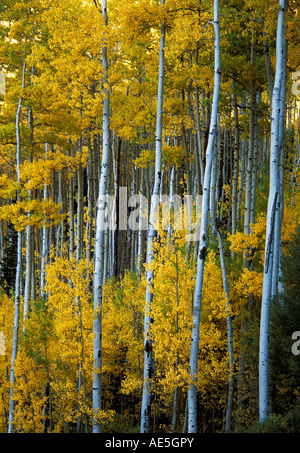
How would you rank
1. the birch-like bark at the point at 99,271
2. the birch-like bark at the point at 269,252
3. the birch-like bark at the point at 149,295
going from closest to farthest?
1. the birch-like bark at the point at 269,252
2. the birch-like bark at the point at 149,295
3. the birch-like bark at the point at 99,271

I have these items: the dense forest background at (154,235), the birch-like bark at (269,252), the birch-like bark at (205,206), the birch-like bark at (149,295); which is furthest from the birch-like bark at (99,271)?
the birch-like bark at (269,252)

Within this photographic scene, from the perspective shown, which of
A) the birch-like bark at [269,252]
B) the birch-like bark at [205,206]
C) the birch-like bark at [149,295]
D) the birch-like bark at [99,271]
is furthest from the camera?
the birch-like bark at [99,271]

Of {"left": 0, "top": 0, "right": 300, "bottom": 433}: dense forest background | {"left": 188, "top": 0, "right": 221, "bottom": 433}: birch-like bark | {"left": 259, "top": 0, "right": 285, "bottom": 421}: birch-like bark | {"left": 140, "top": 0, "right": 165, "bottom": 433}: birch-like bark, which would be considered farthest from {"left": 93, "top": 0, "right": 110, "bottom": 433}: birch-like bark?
{"left": 259, "top": 0, "right": 285, "bottom": 421}: birch-like bark

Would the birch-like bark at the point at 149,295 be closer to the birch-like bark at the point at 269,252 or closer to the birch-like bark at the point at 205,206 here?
the birch-like bark at the point at 205,206

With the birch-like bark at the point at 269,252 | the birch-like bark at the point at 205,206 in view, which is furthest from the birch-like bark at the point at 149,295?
the birch-like bark at the point at 269,252

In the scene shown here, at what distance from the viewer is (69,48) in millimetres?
9750

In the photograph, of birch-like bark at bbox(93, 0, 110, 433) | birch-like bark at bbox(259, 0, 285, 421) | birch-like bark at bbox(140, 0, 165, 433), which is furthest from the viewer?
birch-like bark at bbox(93, 0, 110, 433)

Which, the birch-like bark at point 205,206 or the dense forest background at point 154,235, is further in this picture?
the dense forest background at point 154,235

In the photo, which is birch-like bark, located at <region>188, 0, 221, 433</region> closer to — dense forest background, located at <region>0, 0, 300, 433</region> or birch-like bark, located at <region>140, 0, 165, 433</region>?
dense forest background, located at <region>0, 0, 300, 433</region>

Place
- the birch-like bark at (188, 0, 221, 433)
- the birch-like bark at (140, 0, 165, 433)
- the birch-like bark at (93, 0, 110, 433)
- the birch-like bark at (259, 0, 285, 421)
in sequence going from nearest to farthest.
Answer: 1. the birch-like bark at (259, 0, 285, 421)
2. the birch-like bark at (188, 0, 221, 433)
3. the birch-like bark at (140, 0, 165, 433)
4. the birch-like bark at (93, 0, 110, 433)

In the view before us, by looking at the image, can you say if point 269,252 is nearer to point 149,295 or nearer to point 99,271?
point 149,295
